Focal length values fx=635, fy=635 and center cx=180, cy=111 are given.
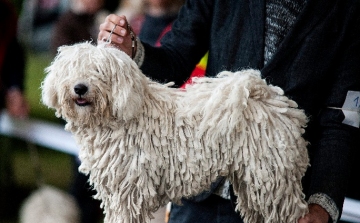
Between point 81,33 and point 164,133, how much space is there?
6.64 ft

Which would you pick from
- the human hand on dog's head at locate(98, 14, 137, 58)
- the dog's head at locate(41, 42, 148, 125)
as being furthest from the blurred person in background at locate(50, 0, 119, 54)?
the dog's head at locate(41, 42, 148, 125)

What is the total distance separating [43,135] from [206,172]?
2668mm

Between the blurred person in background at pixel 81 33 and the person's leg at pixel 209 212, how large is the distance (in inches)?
61.5

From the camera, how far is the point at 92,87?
966 millimetres

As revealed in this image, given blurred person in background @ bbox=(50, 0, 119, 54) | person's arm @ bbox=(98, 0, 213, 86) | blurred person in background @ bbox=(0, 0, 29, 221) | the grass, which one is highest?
person's arm @ bbox=(98, 0, 213, 86)

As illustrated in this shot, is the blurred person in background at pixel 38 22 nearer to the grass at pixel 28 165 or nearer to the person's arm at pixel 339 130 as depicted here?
the grass at pixel 28 165

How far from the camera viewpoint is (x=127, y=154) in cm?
100

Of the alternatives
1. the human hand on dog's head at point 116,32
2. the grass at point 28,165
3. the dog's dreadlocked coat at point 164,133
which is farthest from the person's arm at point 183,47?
the grass at point 28,165

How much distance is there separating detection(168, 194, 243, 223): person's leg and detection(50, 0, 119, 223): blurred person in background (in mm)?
1561

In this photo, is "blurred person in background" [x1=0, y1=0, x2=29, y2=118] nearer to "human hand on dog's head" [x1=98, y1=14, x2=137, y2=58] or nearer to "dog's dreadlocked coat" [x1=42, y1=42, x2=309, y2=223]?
"human hand on dog's head" [x1=98, y1=14, x2=137, y2=58]

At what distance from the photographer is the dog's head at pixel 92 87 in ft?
3.18

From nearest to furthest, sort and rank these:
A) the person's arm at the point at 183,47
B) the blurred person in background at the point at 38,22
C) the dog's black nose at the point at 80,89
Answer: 1. the dog's black nose at the point at 80,89
2. the person's arm at the point at 183,47
3. the blurred person in background at the point at 38,22

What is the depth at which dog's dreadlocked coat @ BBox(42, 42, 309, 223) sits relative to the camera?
3.23 ft

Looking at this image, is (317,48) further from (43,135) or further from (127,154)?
(43,135)
